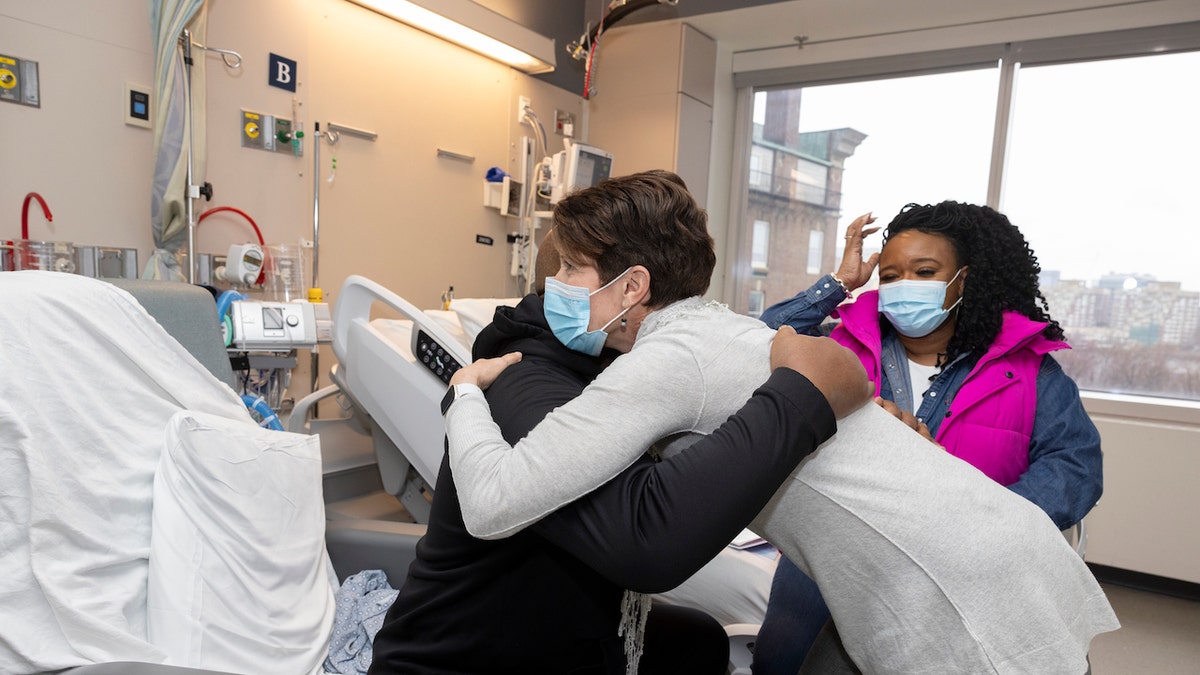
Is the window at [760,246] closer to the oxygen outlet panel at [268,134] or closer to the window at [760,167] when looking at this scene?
the window at [760,167]

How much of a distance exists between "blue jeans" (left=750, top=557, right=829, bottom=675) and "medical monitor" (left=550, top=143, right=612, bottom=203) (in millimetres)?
2570

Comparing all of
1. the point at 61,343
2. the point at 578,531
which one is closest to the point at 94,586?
the point at 61,343

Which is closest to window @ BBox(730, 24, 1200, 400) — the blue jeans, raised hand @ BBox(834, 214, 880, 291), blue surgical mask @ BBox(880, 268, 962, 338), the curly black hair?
raised hand @ BBox(834, 214, 880, 291)

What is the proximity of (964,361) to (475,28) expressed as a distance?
9.20 ft

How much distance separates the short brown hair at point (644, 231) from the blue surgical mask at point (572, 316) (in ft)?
0.16

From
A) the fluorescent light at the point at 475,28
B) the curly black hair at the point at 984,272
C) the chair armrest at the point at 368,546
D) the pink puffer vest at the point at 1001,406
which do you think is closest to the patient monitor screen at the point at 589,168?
the fluorescent light at the point at 475,28

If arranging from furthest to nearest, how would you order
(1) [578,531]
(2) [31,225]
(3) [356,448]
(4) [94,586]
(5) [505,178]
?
(5) [505,178], (3) [356,448], (2) [31,225], (4) [94,586], (1) [578,531]

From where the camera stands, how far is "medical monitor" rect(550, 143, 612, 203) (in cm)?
363

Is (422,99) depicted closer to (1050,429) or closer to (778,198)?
(778,198)

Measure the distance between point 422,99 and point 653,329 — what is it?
3091 millimetres

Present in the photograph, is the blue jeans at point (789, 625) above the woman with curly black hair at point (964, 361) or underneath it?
underneath

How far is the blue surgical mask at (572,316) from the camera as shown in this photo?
1077mm

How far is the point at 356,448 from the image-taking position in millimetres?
3061

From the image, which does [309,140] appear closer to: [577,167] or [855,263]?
[577,167]
